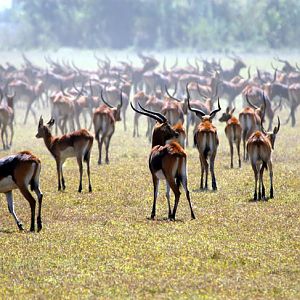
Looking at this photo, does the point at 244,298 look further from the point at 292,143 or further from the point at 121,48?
the point at 121,48

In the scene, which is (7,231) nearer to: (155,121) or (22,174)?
(22,174)

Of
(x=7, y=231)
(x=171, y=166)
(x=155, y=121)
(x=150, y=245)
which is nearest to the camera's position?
(x=150, y=245)

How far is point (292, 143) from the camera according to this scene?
24156 mm

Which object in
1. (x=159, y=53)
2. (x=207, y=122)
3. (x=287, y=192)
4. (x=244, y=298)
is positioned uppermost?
(x=159, y=53)

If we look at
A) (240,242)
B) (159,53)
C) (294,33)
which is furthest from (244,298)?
(159,53)

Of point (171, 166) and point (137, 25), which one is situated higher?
point (137, 25)

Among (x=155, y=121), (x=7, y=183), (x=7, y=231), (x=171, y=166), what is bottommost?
(x=7, y=231)

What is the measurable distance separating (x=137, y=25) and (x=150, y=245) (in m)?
68.2

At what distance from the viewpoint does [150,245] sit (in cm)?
1079

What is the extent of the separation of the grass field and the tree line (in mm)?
57039

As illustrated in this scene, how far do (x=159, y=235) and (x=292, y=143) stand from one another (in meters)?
13.4

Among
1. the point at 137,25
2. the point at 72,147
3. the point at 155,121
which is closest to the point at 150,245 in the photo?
the point at 72,147

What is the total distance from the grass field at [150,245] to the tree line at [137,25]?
57039mm

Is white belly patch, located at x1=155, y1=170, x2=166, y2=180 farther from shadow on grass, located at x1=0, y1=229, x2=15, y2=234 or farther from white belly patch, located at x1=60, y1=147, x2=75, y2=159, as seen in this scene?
white belly patch, located at x1=60, y1=147, x2=75, y2=159
